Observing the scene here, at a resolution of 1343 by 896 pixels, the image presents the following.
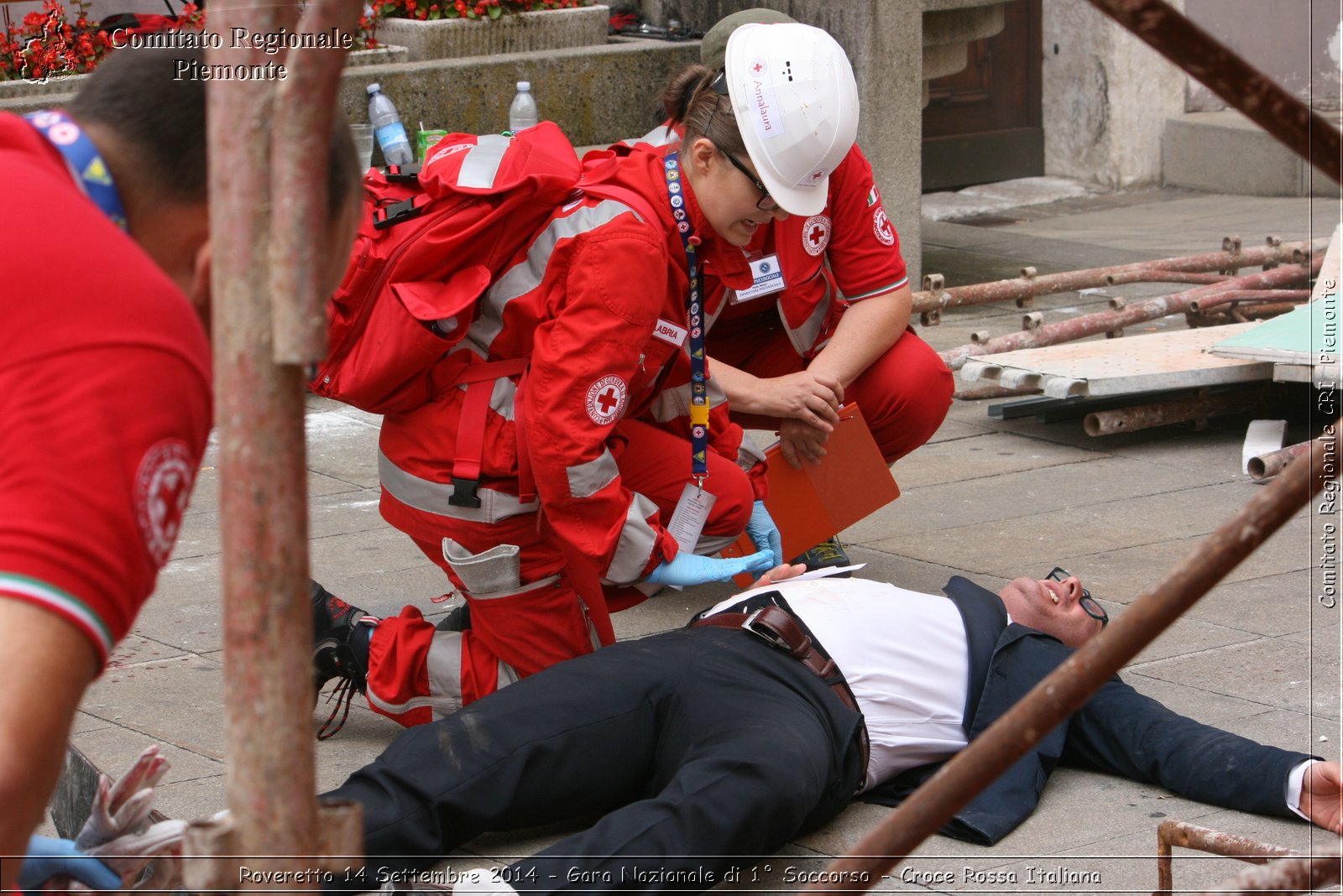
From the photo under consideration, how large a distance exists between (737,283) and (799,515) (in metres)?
0.66

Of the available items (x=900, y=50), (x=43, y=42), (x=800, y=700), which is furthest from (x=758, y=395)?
(x=43, y=42)

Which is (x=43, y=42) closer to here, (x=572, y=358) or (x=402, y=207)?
(x=402, y=207)

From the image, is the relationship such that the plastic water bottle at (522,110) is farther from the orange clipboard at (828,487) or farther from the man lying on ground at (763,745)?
the man lying on ground at (763,745)

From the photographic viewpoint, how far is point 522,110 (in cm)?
639

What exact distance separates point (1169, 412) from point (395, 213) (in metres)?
2.96

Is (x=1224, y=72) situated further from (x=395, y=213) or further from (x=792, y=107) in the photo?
(x=395, y=213)

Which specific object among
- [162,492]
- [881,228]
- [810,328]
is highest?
[162,492]

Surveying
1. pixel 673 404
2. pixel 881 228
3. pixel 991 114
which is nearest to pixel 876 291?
pixel 881 228

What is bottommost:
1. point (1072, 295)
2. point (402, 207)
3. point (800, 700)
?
point (1072, 295)

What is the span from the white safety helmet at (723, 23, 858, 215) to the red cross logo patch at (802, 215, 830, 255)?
12.2 inches

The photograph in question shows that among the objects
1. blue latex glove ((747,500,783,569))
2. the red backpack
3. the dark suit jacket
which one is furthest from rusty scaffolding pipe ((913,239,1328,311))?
the dark suit jacket

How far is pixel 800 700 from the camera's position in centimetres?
275

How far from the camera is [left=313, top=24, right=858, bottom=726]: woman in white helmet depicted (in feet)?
10.1

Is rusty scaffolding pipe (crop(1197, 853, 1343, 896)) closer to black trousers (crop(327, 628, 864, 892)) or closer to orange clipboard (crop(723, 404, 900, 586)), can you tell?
black trousers (crop(327, 628, 864, 892))
